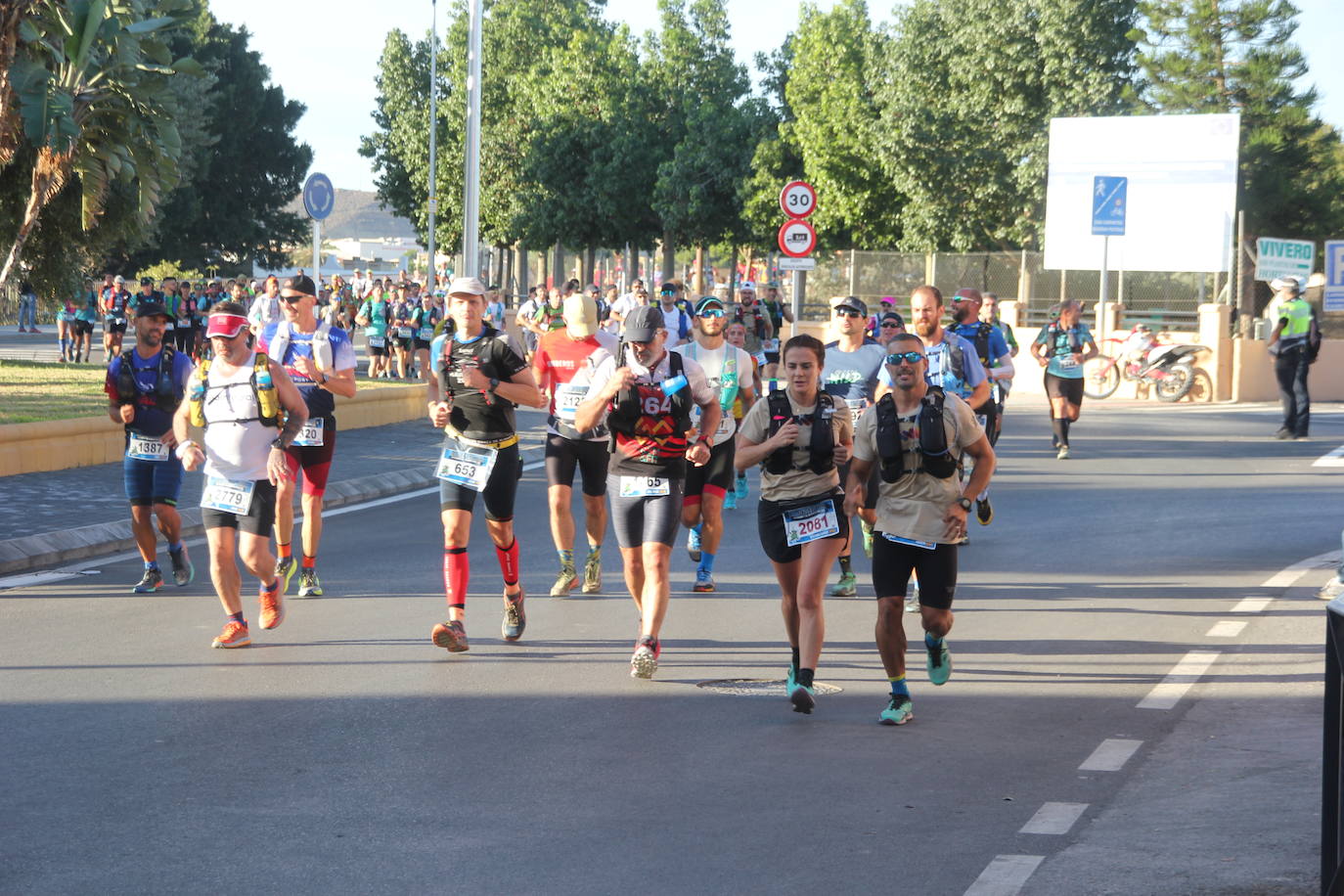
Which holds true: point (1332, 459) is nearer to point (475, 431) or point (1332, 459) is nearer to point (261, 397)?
point (475, 431)

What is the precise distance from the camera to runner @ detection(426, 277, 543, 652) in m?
8.84

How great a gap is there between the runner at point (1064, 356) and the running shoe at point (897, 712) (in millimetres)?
11071

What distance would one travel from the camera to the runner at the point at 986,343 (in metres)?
13.2

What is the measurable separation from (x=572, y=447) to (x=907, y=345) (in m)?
3.57

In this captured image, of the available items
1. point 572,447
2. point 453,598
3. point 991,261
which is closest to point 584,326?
point 572,447

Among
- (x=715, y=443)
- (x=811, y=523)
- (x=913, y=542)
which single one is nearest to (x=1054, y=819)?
(x=913, y=542)

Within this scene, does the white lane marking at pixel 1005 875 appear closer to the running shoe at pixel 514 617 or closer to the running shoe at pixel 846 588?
the running shoe at pixel 514 617

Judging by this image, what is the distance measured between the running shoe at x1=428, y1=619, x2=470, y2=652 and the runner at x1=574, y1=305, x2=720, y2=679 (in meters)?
0.95

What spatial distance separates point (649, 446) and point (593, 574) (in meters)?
2.59

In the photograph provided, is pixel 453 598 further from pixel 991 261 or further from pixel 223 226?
pixel 223 226

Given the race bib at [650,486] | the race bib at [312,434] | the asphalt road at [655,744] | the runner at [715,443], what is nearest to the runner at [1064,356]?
the asphalt road at [655,744]

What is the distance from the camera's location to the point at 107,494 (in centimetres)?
1423

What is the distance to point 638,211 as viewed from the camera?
60.9m

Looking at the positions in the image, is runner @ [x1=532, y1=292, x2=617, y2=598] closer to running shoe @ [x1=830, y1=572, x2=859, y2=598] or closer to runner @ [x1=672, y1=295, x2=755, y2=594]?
runner @ [x1=672, y1=295, x2=755, y2=594]
